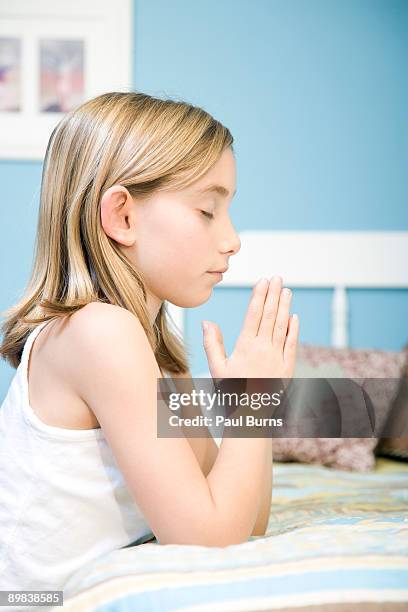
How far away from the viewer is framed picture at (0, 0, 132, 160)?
2.44 m

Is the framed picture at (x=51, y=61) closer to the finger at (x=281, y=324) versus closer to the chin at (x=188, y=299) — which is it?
the chin at (x=188, y=299)

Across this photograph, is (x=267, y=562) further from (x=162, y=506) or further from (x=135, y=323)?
(x=135, y=323)

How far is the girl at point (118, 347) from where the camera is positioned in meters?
0.79

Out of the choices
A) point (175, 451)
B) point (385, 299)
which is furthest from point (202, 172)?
point (385, 299)

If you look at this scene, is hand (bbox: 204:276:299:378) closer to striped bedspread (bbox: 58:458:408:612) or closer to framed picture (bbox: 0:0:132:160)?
striped bedspread (bbox: 58:458:408:612)

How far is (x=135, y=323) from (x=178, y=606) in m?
0.33

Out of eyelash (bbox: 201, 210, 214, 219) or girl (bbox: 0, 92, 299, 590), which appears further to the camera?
eyelash (bbox: 201, 210, 214, 219)

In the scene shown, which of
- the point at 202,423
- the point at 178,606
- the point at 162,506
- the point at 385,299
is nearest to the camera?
the point at 178,606

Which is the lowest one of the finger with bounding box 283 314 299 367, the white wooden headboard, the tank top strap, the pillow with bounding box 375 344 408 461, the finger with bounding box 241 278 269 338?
the pillow with bounding box 375 344 408 461

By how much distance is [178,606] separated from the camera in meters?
0.61

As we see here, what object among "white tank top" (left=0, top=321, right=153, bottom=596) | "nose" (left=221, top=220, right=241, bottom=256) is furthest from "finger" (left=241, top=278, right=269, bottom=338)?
"white tank top" (left=0, top=321, right=153, bottom=596)

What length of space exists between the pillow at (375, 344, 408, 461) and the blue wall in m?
0.58

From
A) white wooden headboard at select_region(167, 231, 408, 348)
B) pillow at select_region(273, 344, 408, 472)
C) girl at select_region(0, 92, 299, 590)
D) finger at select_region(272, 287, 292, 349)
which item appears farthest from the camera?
white wooden headboard at select_region(167, 231, 408, 348)

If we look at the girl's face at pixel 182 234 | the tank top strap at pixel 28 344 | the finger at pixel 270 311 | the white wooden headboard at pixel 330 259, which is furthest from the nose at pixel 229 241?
the white wooden headboard at pixel 330 259
